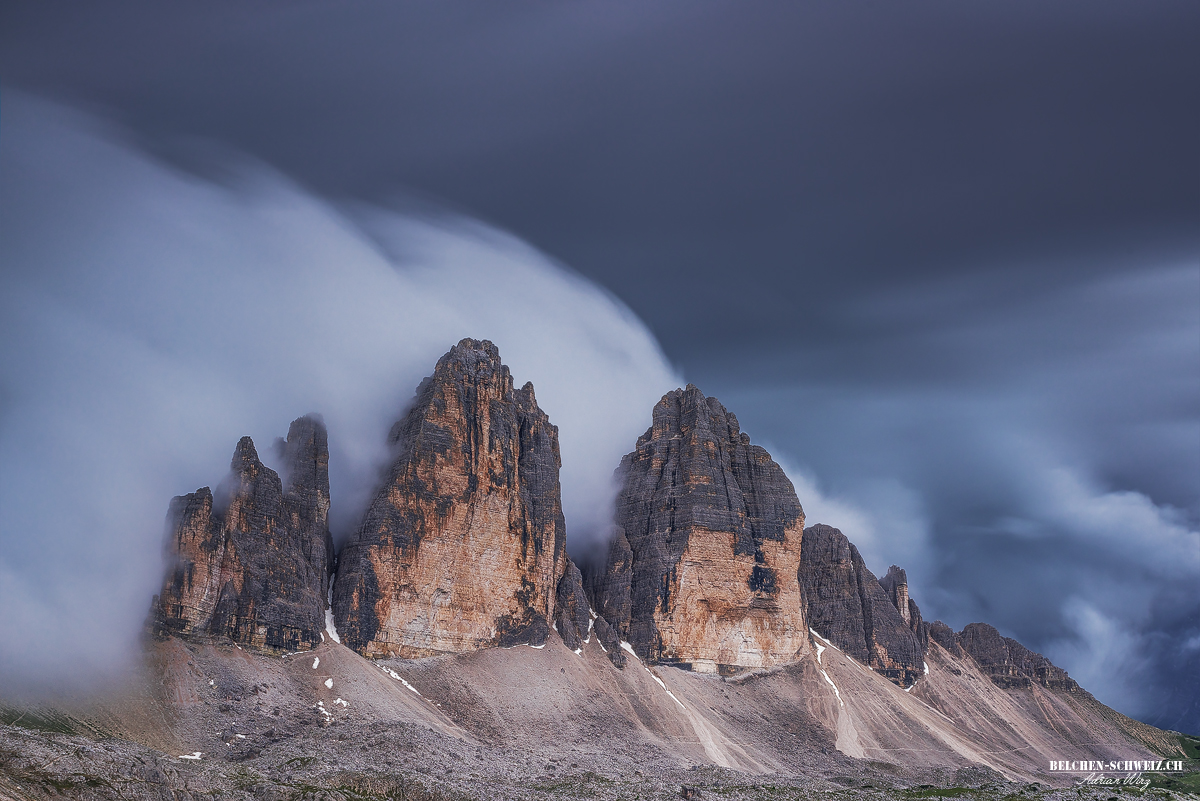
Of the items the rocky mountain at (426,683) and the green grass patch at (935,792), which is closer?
the rocky mountain at (426,683)

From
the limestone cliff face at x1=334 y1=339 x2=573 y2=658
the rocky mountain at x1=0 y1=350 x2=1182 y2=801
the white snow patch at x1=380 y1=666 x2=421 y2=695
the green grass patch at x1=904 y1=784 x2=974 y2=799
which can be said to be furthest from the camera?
the limestone cliff face at x1=334 y1=339 x2=573 y2=658

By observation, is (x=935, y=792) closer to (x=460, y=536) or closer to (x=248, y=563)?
(x=460, y=536)

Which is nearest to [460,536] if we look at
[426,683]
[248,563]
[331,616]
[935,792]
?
[331,616]

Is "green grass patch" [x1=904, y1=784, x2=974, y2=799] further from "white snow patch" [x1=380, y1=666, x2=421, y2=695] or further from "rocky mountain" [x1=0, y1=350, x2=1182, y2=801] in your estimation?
"white snow patch" [x1=380, y1=666, x2=421, y2=695]

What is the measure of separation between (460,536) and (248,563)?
3879 cm

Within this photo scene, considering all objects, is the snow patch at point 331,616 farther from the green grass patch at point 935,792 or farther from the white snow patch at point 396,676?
the green grass patch at point 935,792

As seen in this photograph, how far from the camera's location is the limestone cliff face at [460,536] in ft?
550

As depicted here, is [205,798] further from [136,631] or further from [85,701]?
[136,631]

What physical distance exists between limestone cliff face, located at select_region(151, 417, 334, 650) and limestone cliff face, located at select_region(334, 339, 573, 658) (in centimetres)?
961

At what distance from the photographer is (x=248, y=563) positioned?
149 meters

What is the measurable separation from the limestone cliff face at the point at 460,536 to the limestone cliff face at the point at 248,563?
31.5 feet

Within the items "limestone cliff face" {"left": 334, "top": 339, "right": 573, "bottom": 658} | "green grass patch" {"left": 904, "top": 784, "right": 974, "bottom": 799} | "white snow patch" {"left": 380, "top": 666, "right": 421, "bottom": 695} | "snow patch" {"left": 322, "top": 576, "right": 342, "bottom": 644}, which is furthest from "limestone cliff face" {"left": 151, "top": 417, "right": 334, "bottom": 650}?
"green grass patch" {"left": 904, "top": 784, "right": 974, "bottom": 799}

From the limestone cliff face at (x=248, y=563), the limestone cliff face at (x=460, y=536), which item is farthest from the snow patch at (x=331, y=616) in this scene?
the limestone cliff face at (x=248, y=563)

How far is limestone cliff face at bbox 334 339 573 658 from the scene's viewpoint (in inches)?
6594
